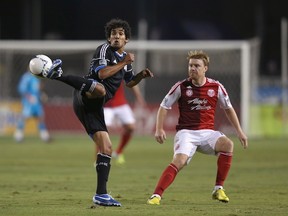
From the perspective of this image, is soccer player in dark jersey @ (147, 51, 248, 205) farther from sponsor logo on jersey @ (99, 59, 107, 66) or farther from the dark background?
the dark background

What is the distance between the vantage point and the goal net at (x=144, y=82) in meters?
30.8

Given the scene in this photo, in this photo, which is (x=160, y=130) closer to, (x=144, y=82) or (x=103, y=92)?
(x=103, y=92)

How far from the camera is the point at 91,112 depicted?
11500 millimetres

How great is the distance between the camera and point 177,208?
11031 mm

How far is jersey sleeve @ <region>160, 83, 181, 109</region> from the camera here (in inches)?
468

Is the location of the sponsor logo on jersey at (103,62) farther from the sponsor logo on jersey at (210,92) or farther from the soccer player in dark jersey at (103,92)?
the sponsor logo on jersey at (210,92)

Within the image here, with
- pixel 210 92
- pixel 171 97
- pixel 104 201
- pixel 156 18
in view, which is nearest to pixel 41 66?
pixel 104 201

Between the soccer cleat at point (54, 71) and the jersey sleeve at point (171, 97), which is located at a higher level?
the soccer cleat at point (54, 71)

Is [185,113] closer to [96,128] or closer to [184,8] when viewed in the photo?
[96,128]

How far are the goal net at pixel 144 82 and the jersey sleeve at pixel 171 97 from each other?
58.0 ft

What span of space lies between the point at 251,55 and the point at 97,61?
23.9 meters

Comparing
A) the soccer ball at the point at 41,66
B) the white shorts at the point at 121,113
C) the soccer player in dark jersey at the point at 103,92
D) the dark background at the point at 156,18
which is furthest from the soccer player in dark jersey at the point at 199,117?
the dark background at the point at 156,18

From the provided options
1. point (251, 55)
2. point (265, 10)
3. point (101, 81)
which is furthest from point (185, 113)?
point (265, 10)

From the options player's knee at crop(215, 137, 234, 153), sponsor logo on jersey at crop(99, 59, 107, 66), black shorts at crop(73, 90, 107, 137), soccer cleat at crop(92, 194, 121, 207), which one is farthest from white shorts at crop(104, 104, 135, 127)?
soccer cleat at crop(92, 194, 121, 207)
